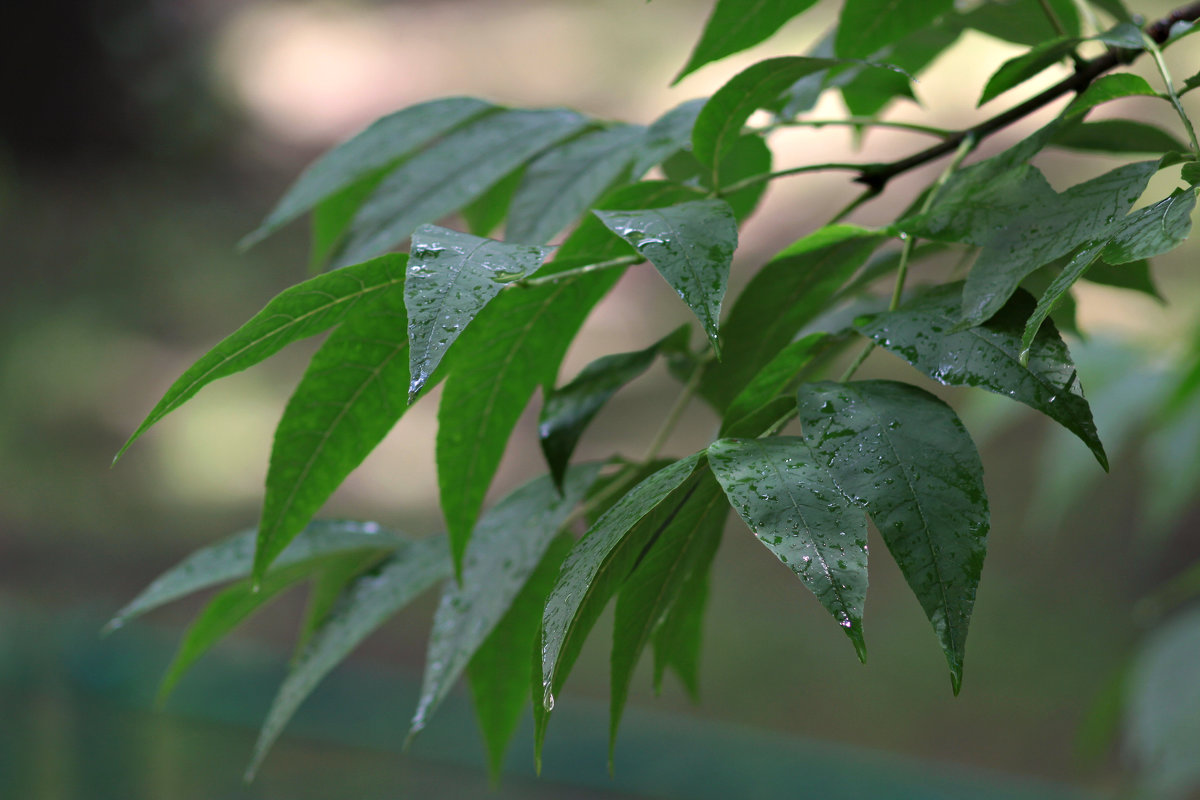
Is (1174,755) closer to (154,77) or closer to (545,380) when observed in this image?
(545,380)

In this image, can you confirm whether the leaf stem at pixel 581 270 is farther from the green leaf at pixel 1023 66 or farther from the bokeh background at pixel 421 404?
the bokeh background at pixel 421 404

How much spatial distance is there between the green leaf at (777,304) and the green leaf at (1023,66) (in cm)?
4

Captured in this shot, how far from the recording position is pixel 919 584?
13 centimetres

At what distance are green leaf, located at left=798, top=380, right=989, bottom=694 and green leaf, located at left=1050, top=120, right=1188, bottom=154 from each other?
0.39 ft

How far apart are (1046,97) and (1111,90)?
0.05m

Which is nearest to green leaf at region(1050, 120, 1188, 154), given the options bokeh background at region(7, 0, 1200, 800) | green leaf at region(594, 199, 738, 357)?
green leaf at region(594, 199, 738, 357)

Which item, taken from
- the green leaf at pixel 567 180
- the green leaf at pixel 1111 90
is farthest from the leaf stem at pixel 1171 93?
the green leaf at pixel 567 180

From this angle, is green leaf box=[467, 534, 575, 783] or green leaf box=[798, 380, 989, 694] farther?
green leaf box=[467, 534, 575, 783]

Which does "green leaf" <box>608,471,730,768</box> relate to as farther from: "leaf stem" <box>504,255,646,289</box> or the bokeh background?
the bokeh background

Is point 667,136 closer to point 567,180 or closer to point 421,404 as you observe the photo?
point 567,180

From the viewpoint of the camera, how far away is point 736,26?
0.73ft

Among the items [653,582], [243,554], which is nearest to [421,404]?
[243,554]

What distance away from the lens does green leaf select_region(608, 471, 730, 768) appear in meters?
0.16

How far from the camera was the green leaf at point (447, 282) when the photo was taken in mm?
133
